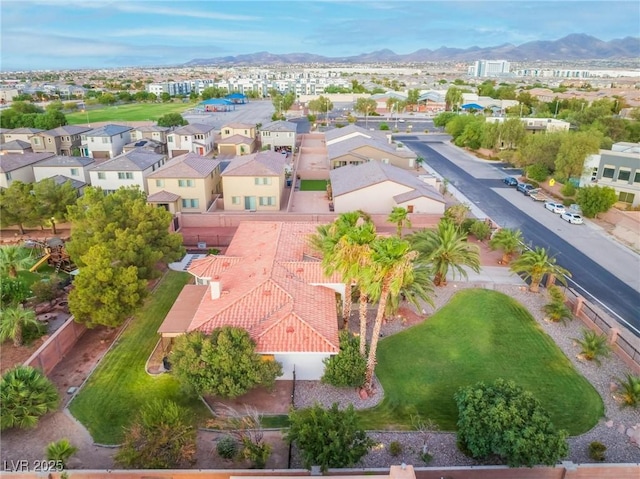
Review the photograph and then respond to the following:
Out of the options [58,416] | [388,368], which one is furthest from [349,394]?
[58,416]

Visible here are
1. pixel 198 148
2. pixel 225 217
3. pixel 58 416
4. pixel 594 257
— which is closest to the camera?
pixel 58 416

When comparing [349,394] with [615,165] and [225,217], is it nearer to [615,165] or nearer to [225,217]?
[225,217]

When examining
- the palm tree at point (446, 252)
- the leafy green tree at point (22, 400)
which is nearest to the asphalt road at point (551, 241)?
the palm tree at point (446, 252)

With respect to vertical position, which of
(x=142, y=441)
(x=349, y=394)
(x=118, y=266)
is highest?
(x=118, y=266)

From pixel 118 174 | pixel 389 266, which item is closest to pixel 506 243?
pixel 389 266

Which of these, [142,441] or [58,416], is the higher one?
[142,441]

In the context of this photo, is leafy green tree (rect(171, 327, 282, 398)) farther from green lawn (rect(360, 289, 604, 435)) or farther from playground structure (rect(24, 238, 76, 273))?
playground structure (rect(24, 238, 76, 273))

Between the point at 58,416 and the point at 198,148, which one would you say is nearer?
the point at 58,416
